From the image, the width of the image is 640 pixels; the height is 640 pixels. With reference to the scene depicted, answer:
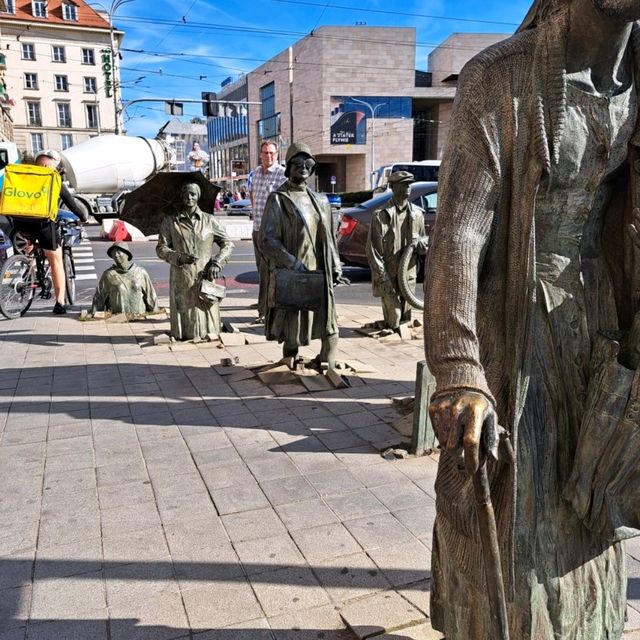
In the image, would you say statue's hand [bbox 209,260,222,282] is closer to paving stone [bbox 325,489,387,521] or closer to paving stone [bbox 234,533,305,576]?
paving stone [bbox 325,489,387,521]

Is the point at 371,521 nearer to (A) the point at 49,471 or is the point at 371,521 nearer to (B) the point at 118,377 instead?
(A) the point at 49,471

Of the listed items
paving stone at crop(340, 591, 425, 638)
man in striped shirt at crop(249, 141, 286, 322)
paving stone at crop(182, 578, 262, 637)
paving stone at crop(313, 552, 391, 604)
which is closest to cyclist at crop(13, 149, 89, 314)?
man in striped shirt at crop(249, 141, 286, 322)

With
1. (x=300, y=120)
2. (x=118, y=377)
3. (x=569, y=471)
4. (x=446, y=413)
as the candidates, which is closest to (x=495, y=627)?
(x=569, y=471)

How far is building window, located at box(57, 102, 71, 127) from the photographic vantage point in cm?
6100

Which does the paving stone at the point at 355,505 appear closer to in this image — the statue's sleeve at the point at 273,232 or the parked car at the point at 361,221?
the statue's sleeve at the point at 273,232

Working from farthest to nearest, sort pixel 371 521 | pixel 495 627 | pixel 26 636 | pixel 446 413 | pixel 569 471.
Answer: pixel 371 521 < pixel 26 636 < pixel 569 471 < pixel 495 627 < pixel 446 413

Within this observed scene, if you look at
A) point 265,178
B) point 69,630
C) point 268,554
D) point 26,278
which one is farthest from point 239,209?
point 69,630

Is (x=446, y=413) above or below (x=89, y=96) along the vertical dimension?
below

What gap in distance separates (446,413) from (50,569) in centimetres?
240

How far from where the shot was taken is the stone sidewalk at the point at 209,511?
8.54 feet

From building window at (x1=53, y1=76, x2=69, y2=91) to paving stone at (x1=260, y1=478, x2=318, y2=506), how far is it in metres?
65.3

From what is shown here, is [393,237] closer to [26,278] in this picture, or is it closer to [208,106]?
[26,278]

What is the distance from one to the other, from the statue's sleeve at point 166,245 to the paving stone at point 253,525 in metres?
4.31

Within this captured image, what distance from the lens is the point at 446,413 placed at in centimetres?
133
